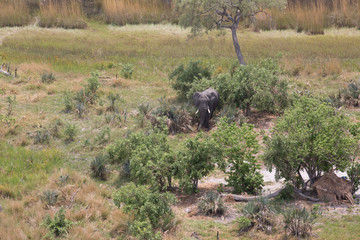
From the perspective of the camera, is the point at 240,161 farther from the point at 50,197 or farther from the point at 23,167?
the point at 23,167

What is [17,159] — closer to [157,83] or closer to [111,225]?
[111,225]

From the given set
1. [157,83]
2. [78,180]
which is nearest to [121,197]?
[78,180]

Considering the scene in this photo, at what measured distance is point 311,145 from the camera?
11.0m

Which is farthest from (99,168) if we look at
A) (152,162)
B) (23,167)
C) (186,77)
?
(186,77)

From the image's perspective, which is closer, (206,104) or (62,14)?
(206,104)

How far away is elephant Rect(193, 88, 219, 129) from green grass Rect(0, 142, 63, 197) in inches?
204

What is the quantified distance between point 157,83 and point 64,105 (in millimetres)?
5007

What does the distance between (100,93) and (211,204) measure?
11.5 metres

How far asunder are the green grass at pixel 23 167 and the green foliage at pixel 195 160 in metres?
3.70

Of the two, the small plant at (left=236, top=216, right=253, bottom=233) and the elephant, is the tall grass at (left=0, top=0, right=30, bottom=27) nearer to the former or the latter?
the elephant

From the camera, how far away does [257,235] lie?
30.8ft

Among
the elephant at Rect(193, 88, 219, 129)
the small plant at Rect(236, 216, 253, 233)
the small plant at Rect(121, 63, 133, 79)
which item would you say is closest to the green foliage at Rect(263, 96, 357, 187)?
the small plant at Rect(236, 216, 253, 233)

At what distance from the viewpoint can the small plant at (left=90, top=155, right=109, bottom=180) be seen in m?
13.3

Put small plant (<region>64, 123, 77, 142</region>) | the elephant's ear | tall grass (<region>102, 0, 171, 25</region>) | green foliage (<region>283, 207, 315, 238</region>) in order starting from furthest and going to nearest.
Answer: tall grass (<region>102, 0, 171, 25</region>) → the elephant's ear → small plant (<region>64, 123, 77, 142</region>) → green foliage (<region>283, 207, 315, 238</region>)
